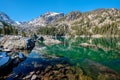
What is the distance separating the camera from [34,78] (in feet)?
117

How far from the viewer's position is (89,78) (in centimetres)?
3588

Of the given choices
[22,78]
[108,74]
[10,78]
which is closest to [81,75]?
[108,74]

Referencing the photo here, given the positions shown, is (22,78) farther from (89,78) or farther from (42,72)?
(89,78)

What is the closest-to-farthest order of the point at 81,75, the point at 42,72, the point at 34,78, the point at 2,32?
the point at 34,78
the point at 81,75
the point at 42,72
the point at 2,32

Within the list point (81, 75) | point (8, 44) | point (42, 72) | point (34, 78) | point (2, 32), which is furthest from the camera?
point (2, 32)

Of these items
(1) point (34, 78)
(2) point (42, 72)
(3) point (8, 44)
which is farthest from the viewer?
(3) point (8, 44)

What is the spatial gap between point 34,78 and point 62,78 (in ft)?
17.6

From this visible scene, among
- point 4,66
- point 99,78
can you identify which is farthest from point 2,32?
point 99,78

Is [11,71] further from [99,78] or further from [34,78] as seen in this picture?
[99,78]

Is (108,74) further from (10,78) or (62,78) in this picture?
(10,78)

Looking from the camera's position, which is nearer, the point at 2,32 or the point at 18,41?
the point at 18,41

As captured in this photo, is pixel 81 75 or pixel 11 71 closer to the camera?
pixel 81 75

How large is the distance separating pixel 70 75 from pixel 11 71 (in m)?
13.9

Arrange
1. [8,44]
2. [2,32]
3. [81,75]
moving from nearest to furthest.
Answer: [81,75], [8,44], [2,32]
